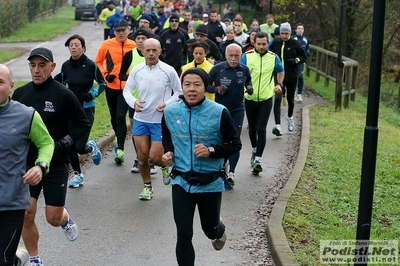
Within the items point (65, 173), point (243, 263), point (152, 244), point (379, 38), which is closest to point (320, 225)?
point (243, 263)

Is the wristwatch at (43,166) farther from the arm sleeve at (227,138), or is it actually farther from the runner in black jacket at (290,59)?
the runner in black jacket at (290,59)

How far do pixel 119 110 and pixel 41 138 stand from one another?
5912 millimetres

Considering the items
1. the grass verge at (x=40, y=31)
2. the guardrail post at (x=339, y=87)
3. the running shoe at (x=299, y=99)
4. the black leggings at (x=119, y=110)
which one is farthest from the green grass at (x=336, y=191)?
the grass verge at (x=40, y=31)

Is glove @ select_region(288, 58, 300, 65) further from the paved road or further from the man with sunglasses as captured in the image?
the paved road

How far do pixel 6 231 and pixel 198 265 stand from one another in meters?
2.39

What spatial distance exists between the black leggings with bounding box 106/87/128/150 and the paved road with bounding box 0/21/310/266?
0.51 m

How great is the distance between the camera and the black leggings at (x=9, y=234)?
5281mm

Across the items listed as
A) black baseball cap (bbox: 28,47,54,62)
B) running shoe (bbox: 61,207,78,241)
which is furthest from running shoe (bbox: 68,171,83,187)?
black baseball cap (bbox: 28,47,54,62)

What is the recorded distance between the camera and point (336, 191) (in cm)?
1003

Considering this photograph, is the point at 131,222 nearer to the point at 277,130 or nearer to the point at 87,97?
the point at 87,97

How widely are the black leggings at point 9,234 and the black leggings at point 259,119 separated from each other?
247 inches

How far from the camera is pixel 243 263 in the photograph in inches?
285

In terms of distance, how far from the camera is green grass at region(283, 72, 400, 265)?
7.84 m

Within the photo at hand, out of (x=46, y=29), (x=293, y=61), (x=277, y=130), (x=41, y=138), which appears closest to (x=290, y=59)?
(x=293, y=61)
